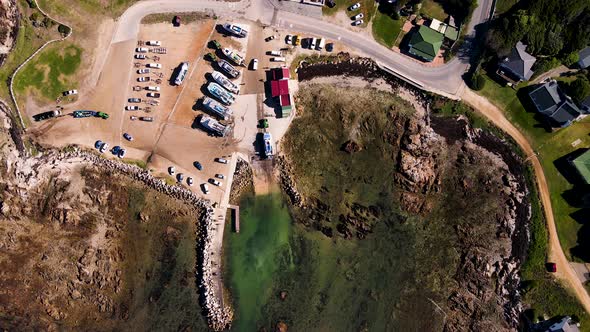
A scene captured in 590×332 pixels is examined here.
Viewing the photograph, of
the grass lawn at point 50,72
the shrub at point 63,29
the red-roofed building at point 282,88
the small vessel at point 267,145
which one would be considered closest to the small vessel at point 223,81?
the red-roofed building at point 282,88

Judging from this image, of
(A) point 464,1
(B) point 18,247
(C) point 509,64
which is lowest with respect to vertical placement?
(B) point 18,247

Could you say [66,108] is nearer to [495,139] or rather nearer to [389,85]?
[389,85]

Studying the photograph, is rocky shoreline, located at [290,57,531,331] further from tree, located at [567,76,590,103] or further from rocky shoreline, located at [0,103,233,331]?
rocky shoreline, located at [0,103,233,331]

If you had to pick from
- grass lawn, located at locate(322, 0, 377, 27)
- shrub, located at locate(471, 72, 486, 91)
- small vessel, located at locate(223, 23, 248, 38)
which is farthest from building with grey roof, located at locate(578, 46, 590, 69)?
small vessel, located at locate(223, 23, 248, 38)

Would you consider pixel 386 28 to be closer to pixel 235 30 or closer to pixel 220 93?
pixel 235 30

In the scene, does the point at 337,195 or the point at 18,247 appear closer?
the point at 18,247

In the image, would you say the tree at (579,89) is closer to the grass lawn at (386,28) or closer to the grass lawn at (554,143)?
the grass lawn at (554,143)

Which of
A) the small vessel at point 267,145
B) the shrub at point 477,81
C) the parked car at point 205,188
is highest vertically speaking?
the shrub at point 477,81

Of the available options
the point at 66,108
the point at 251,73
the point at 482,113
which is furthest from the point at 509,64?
the point at 66,108
